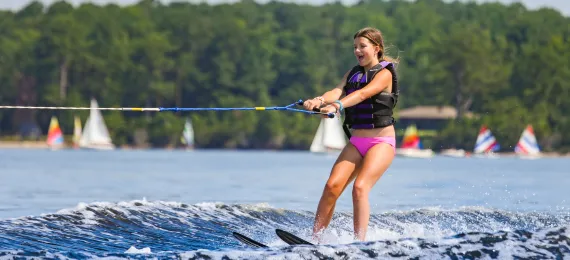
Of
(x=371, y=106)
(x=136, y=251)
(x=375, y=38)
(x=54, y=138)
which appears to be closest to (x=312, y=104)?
(x=371, y=106)

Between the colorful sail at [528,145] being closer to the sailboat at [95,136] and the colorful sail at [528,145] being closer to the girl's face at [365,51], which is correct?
the sailboat at [95,136]

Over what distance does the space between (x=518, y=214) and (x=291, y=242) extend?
507 cm

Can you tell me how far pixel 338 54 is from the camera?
425ft

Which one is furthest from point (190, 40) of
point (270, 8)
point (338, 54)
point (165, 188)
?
point (165, 188)

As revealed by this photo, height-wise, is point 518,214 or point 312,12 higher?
point 312,12

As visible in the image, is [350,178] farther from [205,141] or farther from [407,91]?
[407,91]

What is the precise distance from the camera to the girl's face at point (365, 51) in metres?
9.66

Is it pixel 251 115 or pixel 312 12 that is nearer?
pixel 251 115

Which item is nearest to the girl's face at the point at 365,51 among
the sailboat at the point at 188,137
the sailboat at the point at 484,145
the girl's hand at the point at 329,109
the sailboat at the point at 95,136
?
the girl's hand at the point at 329,109

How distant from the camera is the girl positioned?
9.47 metres

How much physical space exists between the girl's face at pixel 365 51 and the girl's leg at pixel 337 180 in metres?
0.66

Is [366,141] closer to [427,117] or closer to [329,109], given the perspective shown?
[329,109]

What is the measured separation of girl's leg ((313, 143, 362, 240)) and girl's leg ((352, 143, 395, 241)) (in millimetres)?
103

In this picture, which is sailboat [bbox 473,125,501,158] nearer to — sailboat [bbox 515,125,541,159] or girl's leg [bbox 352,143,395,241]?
sailboat [bbox 515,125,541,159]
